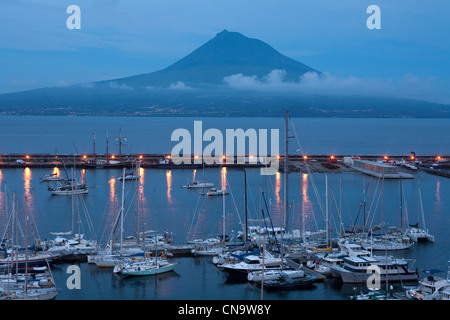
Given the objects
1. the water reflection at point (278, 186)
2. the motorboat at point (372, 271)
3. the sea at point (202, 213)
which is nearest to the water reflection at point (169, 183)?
the sea at point (202, 213)

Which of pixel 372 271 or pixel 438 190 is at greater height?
pixel 372 271

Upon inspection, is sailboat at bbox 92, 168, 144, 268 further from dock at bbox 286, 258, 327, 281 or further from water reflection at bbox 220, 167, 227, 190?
water reflection at bbox 220, 167, 227, 190

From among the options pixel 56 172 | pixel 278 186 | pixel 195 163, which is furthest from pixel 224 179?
pixel 56 172

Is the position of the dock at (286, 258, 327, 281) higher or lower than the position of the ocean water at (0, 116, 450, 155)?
lower

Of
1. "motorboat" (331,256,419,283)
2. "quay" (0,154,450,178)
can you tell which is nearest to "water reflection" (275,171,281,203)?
"quay" (0,154,450,178)

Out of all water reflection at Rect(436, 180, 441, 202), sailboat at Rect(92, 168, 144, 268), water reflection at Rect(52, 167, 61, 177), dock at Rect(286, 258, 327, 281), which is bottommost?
water reflection at Rect(436, 180, 441, 202)

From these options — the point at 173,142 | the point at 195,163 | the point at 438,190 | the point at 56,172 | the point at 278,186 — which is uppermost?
the point at 173,142

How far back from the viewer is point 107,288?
23.9ft

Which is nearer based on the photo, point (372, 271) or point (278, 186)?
point (372, 271)

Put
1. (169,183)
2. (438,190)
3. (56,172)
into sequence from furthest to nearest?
(56,172), (169,183), (438,190)

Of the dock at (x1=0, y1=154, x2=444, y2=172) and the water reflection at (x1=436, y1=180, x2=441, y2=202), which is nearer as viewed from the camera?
the water reflection at (x1=436, y1=180, x2=441, y2=202)

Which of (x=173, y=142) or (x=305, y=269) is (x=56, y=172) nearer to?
(x=305, y=269)
